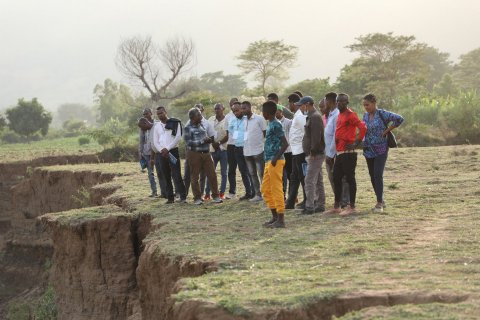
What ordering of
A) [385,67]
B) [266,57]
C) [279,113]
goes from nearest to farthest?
[279,113] → [385,67] → [266,57]

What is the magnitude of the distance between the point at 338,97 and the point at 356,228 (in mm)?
1991

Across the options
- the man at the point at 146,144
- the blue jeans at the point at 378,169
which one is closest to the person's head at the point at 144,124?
the man at the point at 146,144

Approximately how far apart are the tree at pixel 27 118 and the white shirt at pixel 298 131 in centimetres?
4544

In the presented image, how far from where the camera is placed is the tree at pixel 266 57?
57750 mm

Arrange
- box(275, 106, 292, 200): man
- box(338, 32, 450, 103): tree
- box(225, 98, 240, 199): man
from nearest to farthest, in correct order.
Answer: box(275, 106, 292, 200): man → box(225, 98, 240, 199): man → box(338, 32, 450, 103): tree

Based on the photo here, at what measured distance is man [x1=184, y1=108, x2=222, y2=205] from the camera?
1280 centimetres

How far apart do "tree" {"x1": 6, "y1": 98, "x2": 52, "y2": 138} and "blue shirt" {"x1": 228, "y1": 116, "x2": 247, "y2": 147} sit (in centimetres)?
4369

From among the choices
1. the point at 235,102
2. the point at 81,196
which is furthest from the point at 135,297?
the point at 81,196

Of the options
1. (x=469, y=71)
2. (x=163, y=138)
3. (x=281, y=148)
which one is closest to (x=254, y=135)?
(x=163, y=138)

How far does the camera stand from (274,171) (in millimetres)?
10148

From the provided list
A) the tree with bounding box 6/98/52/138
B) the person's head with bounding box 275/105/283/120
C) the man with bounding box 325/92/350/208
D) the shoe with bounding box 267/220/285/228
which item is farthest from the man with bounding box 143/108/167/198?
the tree with bounding box 6/98/52/138

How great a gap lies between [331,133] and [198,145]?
2.45m

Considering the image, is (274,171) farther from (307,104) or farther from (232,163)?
(232,163)

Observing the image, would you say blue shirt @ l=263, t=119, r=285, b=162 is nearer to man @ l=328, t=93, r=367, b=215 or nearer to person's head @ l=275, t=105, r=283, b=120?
man @ l=328, t=93, r=367, b=215
